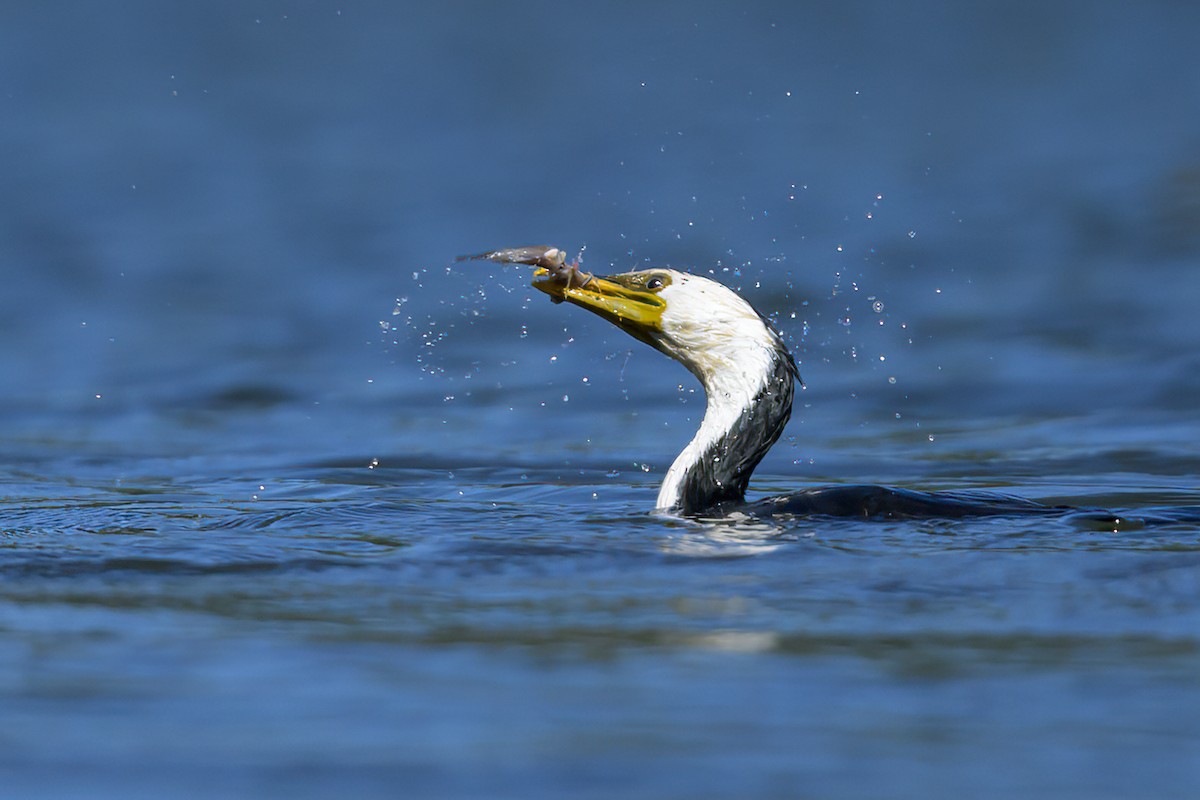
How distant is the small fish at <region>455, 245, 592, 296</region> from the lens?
23.8 ft

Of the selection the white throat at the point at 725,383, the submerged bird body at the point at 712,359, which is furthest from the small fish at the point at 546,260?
the white throat at the point at 725,383

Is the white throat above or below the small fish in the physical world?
below

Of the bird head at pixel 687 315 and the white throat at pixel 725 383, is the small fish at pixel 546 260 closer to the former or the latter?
the bird head at pixel 687 315

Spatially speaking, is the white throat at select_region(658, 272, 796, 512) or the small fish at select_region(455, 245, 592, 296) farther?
the white throat at select_region(658, 272, 796, 512)

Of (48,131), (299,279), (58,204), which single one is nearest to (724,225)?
(299,279)

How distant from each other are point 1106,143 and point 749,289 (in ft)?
22.0

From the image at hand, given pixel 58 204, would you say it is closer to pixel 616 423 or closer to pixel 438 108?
pixel 438 108

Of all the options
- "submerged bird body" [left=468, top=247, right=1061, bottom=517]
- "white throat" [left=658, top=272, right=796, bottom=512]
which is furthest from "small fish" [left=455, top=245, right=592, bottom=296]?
"white throat" [left=658, top=272, right=796, bottom=512]

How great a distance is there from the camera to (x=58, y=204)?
19281mm

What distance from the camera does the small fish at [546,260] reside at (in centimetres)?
725

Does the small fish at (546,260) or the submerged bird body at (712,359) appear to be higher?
the small fish at (546,260)

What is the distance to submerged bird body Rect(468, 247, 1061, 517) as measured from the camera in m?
7.55

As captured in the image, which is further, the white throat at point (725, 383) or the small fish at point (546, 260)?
the white throat at point (725, 383)

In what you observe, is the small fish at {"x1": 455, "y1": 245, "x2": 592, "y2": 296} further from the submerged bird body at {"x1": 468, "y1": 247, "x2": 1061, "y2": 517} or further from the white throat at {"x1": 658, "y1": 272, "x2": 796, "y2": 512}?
the white throat at {"x1": 658, "y1": 272, "x2": 796, "y2": 512}
